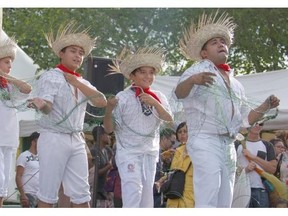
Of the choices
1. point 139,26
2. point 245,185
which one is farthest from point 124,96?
point 139,26

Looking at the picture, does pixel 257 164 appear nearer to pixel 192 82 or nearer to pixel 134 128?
pixel 134 128

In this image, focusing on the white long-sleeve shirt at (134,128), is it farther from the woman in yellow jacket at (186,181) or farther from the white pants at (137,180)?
the woman in yellow jacket at (186,181)

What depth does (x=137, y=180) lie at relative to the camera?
8719 millimetres

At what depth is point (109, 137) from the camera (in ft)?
37.6

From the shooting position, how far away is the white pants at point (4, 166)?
29.7 feet

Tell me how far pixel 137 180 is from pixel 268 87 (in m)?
5.41

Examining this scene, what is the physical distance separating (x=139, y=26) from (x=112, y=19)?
98 centimetres

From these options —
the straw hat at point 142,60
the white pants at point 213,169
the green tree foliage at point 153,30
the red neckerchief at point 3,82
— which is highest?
the green tree foliage at point 153,30

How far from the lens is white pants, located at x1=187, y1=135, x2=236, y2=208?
7621mm

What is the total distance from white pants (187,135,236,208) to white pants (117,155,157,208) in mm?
1056

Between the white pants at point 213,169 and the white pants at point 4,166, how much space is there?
2.14 meters

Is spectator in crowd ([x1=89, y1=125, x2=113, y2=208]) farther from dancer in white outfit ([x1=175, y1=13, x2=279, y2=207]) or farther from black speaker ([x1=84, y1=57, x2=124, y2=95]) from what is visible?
A: dancer in white outfit ([x1=175, y1=13, x2=279, y2=207])

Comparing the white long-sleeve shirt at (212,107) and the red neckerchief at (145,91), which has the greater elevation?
the red neckerchief at (145,91)

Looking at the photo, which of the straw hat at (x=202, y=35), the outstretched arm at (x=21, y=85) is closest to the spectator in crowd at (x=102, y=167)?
the outstretched arm at (x=21, y=85)
